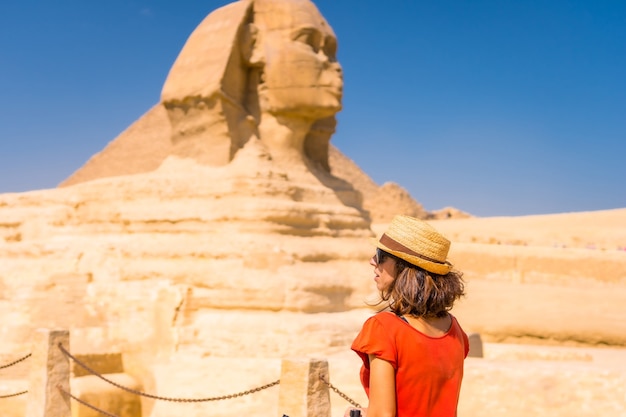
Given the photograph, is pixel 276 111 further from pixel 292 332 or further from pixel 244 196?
pixel 292 332

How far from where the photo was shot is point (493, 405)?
6320 mm

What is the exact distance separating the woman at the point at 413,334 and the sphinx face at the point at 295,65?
6564 millimetres

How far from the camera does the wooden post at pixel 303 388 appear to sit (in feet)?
15.5

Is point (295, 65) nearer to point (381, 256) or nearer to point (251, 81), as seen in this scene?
point (251, 81)

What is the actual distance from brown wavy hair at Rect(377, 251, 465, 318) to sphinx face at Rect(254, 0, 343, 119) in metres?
6.65

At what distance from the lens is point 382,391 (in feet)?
7.07

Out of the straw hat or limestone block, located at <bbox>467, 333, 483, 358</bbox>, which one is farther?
limestone block, located at <bbox>467, 333, 483, 358</bbox>

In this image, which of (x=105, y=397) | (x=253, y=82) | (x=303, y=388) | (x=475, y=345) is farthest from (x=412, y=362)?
(x=253, y=82)

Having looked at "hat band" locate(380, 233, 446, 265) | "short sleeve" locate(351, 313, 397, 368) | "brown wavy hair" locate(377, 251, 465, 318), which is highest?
"hat band" locate(380, 233, 446, 265)

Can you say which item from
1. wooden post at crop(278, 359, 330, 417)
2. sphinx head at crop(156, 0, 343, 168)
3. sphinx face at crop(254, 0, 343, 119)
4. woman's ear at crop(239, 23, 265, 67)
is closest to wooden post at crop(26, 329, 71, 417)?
wooden post at crop(278, 359, 330, 417)

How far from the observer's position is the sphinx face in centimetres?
886

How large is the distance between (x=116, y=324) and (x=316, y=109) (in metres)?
3.53

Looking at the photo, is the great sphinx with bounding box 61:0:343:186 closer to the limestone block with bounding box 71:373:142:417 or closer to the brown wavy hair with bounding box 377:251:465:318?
the limestone block with bounding box 71:373:142:417

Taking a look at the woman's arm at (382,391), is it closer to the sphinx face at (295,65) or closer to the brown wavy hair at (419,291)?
the brown wavy hair at (419,291)
